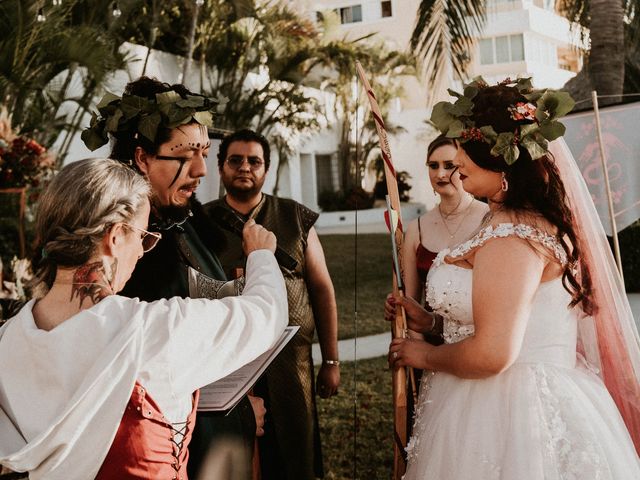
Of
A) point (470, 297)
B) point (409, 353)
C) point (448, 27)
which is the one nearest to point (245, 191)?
point (409, 353)

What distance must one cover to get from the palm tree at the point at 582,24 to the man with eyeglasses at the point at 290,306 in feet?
18.1

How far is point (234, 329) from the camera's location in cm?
177

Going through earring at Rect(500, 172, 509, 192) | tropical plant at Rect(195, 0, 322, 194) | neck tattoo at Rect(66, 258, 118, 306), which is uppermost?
tropical plant at Rect(195, 0, 322, 194)

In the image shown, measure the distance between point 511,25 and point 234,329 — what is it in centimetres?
3455

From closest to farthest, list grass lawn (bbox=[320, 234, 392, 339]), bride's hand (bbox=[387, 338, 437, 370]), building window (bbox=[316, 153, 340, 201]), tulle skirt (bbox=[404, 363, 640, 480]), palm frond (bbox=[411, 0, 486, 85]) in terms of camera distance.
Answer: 1. tulle skirt (bbox=[404, 363, 640, 480])
2. bride's hand (bbox=[387, 338, 437, 370])
3. palm frond (bbox=[411, 0, 486, 85])
4. grass lawn (bbox=[320, 234, 392, 339])
5. building window (bbox=[316, 153, 340, 201])

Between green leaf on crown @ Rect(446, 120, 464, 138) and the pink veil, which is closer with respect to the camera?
green leaf on crown @ Rect(446, 120, 464, 138)

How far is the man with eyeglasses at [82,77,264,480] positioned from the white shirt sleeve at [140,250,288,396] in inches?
17.7

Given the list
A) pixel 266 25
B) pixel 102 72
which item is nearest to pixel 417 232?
pixel 102 72

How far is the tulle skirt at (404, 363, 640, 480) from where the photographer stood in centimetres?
224

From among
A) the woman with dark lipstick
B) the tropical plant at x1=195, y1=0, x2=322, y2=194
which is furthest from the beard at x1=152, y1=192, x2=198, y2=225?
the tropical plant at x1=195, y1=0, x2=322, y2=194

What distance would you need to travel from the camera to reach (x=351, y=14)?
35844 millimetres

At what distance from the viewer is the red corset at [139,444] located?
164cm

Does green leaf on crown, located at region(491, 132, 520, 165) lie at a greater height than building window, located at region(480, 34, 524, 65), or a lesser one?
lesser

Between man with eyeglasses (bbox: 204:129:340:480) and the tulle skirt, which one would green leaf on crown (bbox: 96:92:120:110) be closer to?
man with eyeglasses (bbox: 204:129:340:480)
